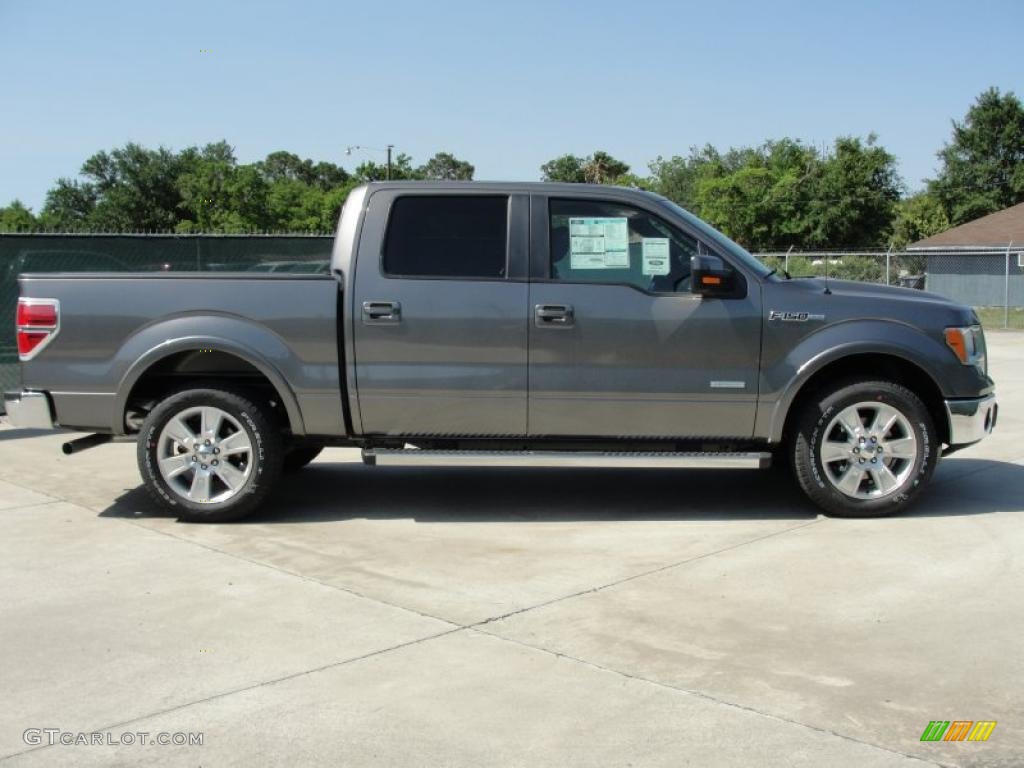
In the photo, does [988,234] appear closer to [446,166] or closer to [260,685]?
[260,685]

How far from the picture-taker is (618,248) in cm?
664

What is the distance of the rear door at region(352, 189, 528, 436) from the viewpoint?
6.50m

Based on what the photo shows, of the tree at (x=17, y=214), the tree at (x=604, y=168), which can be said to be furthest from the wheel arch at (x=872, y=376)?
the tree at (x=604, y=168)

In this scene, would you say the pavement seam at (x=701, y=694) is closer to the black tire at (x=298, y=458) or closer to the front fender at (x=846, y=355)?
the front fender at (x=846, y=355)

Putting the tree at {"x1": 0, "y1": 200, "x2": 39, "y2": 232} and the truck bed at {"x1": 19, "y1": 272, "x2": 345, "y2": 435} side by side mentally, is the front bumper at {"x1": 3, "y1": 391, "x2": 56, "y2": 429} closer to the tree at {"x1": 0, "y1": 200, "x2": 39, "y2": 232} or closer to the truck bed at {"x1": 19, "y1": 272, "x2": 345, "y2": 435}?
the truck bed at {"x1": 19, "y1": 272, "x2": 345, "y2": 435}

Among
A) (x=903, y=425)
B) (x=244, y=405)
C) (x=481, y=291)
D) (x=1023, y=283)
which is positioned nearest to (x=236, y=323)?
(x=244, y=405)

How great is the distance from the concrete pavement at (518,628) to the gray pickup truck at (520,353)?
0.48 metres

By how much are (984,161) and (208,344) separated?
Result: 58.9 meters

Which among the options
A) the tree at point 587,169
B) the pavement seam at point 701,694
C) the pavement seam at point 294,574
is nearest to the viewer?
the pavement seam at point 701,694

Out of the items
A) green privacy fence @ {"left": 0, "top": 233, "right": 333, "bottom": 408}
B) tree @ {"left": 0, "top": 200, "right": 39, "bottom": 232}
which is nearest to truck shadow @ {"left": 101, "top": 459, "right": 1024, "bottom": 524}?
green privacy fence @ {"left": 0, "top": 233, "right": 333, "bottom": 408}

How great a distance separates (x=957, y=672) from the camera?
424cm

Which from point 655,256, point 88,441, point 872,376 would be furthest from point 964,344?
point 88,441

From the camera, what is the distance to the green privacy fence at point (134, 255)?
37.4ft

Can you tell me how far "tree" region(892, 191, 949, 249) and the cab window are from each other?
166ft
